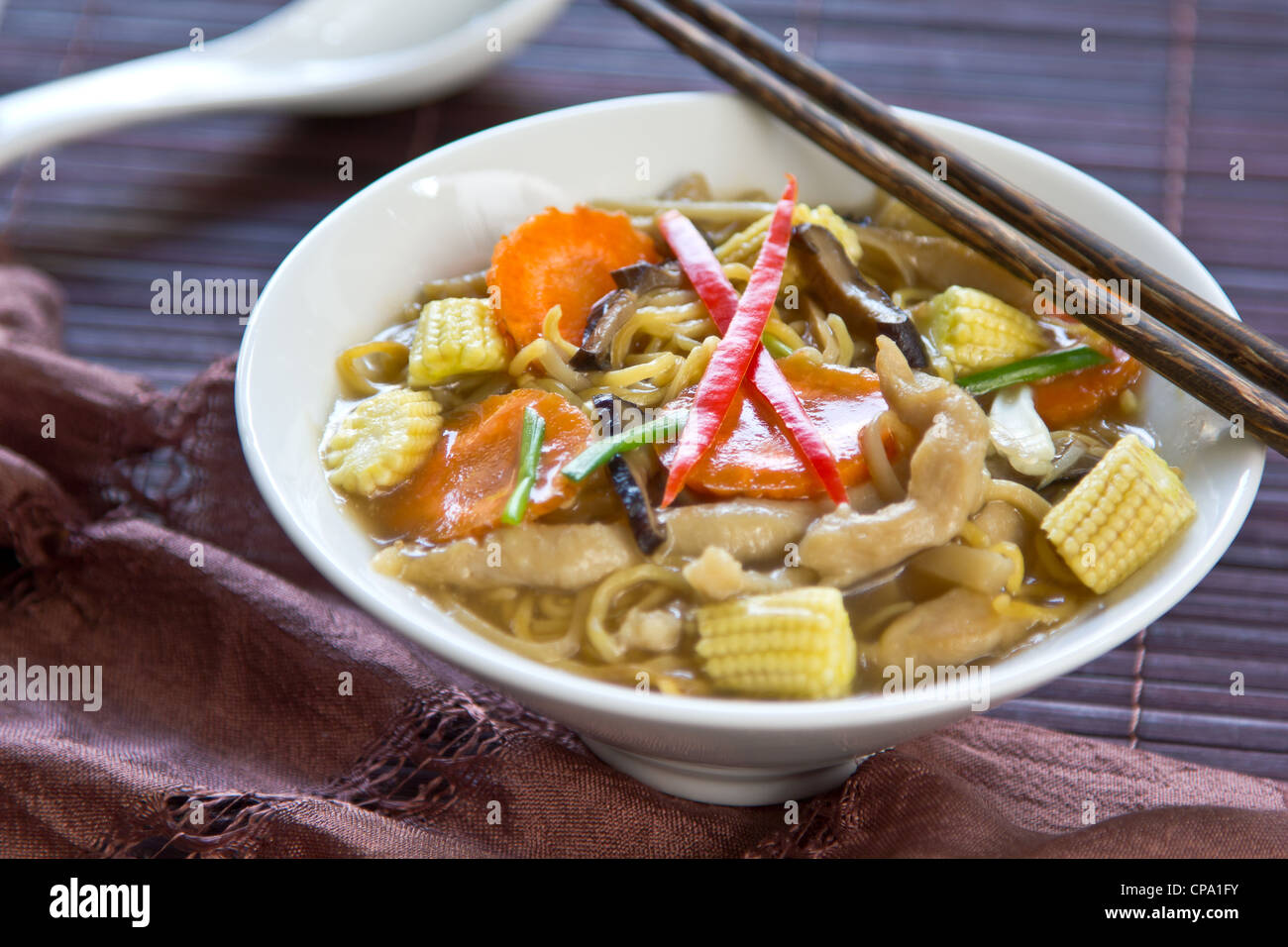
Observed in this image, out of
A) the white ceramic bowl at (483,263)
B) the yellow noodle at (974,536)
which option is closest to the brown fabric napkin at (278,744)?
the white ceramic bowl at (483,263)

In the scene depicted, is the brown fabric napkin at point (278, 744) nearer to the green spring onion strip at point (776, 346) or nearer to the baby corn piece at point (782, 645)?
the baby corn piece at point (782, 645)

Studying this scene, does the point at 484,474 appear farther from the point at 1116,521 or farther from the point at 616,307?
the point at 1116,521

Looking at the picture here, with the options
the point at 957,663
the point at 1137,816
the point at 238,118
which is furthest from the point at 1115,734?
the point at 238,118

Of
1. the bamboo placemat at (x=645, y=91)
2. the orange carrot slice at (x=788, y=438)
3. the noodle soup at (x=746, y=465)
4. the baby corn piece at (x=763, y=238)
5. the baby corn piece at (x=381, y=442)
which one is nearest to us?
the noodle soup at (x=746, y=465)

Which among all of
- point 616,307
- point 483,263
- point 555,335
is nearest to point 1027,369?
point 616,307

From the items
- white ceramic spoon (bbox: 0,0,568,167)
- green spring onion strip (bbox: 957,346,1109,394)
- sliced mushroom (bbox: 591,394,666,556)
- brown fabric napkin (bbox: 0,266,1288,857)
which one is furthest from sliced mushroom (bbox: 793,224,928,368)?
white ceramic spoon (bbox: 0,0,568,167)

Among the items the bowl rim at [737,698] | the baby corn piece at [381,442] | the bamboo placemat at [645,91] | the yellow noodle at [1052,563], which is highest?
the bamboo placemat at [645,91]

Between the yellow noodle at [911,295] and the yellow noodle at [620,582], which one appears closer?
the yellow noodle at [620,582]
